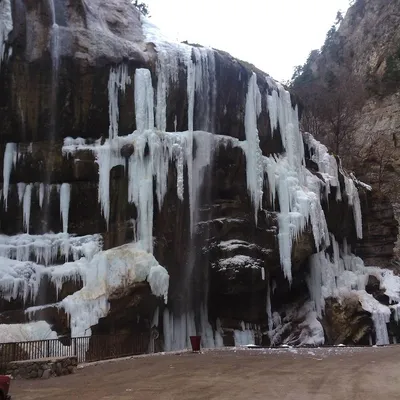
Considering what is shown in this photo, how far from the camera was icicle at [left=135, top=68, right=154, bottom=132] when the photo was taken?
797 inches

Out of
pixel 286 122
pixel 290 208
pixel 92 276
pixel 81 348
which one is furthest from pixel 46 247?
pixel 286 122

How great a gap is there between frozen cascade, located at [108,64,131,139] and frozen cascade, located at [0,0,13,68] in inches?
150

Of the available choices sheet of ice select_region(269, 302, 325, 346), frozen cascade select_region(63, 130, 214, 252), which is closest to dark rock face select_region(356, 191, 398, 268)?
sheet of ice select_region(269, 302, 325, 346)

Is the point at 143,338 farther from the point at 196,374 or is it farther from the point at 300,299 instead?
the point at 300,299

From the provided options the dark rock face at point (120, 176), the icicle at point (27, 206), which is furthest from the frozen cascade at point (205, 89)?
the icicle at point (27, 206)

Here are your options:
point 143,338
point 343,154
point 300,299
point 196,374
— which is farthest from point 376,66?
point 196,374

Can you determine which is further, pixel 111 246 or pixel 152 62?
pixel 152 62

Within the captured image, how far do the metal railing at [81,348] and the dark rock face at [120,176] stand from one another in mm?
473

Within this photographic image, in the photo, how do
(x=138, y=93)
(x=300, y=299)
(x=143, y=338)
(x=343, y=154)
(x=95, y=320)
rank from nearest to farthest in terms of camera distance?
(x=95, y=320), (x=143, y=338), (x=138, y=93), (x=300, y=299), (x=343, y=154)

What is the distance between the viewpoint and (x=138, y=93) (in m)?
20.5

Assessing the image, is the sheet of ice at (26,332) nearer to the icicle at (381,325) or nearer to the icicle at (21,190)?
the icicle at (21,190)

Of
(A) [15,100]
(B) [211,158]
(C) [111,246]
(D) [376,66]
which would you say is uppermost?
(D) [376,66]

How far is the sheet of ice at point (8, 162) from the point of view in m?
19.2

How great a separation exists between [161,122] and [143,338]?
7998 mm
